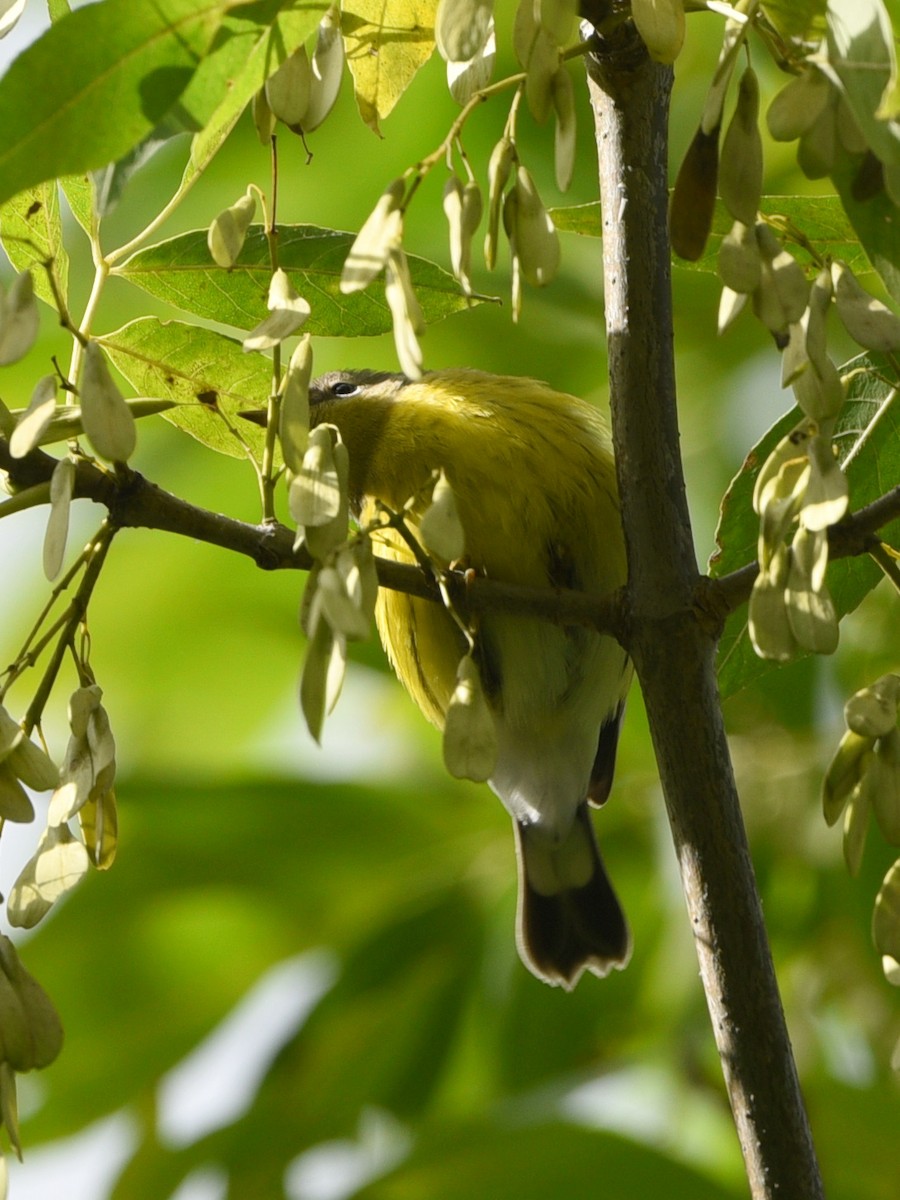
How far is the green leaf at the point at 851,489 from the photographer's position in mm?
1800

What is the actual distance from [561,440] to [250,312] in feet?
4.05

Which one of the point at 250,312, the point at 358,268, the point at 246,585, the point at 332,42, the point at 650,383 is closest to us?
the point at 358,268

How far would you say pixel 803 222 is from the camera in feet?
5.62

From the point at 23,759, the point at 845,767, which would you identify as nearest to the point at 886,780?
the point at 845,767

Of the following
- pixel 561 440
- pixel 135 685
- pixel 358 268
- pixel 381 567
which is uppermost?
pixel 358 268

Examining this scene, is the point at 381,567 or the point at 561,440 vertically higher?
the point at 381,567

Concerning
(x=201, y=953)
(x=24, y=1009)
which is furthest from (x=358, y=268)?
(x=201, y=953)

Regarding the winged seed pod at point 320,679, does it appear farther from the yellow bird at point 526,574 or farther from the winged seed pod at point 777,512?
the yellow bird at point 526,574

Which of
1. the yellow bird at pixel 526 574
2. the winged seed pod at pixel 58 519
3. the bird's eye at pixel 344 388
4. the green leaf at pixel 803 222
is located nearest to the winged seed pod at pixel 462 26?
the green leaf at pixel 803 222

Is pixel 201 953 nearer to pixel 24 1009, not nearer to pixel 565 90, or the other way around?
pixel 24 1009

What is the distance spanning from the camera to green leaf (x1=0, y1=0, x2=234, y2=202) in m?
1.21

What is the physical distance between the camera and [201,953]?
9.84 ft

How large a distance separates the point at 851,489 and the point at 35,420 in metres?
0.94

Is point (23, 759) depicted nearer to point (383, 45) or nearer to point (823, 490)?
point (823, 490)
